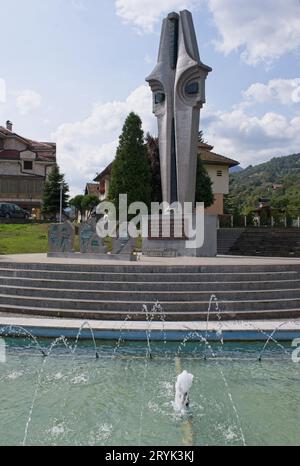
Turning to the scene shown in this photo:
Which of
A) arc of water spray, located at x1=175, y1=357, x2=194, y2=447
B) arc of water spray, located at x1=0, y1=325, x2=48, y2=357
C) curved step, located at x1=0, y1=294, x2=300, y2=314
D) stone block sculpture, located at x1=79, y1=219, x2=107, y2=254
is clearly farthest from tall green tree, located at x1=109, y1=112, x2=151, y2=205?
arc of water spray, located at x1=175, y1=357, x2=194, y2=447

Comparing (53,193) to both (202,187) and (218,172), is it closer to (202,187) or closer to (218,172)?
(202,187)

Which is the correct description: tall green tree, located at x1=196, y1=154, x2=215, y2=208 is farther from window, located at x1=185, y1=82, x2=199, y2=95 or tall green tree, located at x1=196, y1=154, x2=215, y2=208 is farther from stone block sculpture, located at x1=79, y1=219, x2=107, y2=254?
stone block sculpture, located at x1=79, y1=219, x2=107, y2=254

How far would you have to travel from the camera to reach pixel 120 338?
33.3 feet

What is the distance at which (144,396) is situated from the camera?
7.11 meters

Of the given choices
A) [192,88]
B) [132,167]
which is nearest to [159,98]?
[192,88]

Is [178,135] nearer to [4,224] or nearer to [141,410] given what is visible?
[4,224]

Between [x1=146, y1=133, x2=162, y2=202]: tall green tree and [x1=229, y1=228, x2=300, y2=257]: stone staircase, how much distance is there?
9.80m

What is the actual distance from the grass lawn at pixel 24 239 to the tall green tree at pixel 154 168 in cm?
936

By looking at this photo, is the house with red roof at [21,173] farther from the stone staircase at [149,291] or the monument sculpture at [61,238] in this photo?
the stone staircase at [149,291]

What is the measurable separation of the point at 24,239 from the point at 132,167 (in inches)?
430

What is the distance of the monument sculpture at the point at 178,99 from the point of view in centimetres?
2395

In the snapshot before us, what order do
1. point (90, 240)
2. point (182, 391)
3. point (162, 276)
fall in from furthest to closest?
1. point (90, 240)
2. point (162, 276)
3. point (182, 391)

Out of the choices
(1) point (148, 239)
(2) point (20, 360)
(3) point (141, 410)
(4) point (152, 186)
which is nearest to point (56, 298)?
(2) point (20, 360)

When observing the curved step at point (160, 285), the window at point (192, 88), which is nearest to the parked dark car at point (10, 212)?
the window at point (192, 88)
